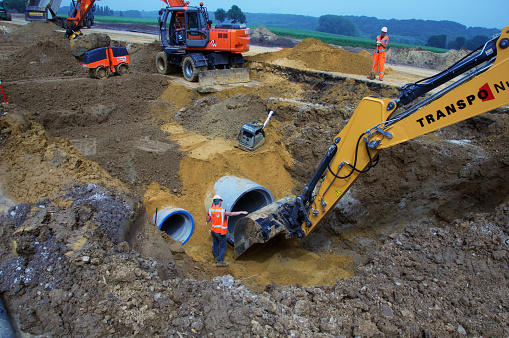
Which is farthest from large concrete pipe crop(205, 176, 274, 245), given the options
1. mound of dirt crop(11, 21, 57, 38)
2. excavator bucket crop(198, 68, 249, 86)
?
mound of dirt crop(11, 21, 57, 38)

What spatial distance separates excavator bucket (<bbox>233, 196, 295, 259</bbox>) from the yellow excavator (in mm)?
17

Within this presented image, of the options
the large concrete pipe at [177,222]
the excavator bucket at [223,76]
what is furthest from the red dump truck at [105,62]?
the large concrete pipe at [177,222]

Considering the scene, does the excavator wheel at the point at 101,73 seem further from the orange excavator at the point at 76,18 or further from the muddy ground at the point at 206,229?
the orange excavator at the point at 76,18

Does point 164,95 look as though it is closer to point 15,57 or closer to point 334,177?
point 15,57

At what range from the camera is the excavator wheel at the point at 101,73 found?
41.4ft

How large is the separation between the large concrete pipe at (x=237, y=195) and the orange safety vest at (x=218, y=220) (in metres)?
0.69

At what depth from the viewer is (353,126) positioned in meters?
4.21

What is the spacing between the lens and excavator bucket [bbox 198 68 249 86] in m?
12.0

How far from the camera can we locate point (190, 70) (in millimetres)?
12609

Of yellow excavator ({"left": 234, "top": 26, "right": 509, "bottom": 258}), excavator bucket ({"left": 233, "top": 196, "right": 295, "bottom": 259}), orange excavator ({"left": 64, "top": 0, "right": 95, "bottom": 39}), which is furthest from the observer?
orange excavator ({"left": 64, "top": 0, "right": 95, "bottom": 39})

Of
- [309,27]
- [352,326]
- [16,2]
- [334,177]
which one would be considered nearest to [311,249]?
[334,177]

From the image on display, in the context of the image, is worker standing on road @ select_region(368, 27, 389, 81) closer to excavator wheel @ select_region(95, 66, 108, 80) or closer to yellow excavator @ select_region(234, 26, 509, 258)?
yellow excavator @ select_region(234, 26, 509, 258)

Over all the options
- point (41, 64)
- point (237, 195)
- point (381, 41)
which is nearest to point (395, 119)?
point (237, 195)

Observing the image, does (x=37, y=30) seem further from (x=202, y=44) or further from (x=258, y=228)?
(x=258, y=228)
